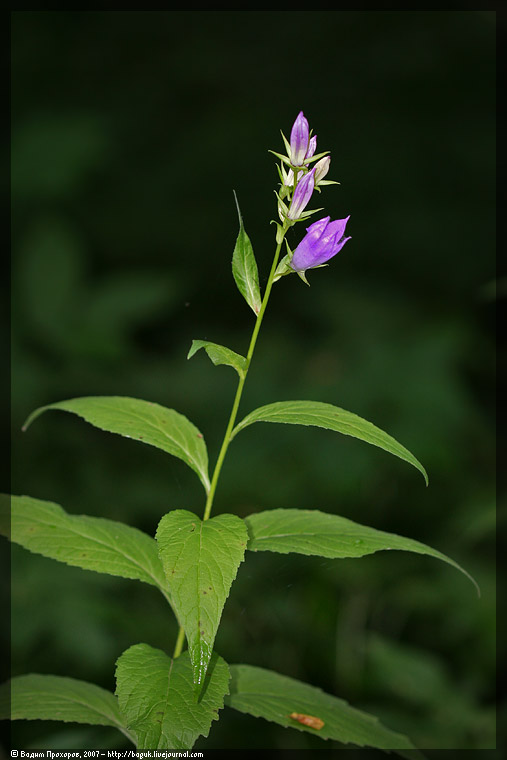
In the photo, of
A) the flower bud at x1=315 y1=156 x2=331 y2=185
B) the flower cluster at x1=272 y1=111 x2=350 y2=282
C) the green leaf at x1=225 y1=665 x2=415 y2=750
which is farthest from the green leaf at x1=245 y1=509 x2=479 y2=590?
the flower bud at x1=315 y1=156 x2=331 y2=185

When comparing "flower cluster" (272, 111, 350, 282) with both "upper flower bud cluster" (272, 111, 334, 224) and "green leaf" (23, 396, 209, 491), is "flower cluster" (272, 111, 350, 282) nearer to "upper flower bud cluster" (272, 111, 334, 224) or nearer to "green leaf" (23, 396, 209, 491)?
"upper flower bud cluster" (272, 111, 334, 224)

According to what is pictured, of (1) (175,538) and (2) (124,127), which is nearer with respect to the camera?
(1) (175,538)

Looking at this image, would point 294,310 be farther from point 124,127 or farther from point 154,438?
point 154,438

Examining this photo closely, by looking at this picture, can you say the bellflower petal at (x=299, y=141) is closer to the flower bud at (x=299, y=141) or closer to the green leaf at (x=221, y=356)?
the flower bud at (x=299, y=141)

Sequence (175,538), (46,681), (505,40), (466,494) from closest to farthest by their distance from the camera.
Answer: (175,538), (46,681), (466,494), (505,40)

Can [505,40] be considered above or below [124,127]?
above

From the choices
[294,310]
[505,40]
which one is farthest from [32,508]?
[505,40]

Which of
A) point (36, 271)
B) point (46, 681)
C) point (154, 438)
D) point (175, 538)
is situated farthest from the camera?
point (36, 271)

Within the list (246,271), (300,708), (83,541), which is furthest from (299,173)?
(300,708)
